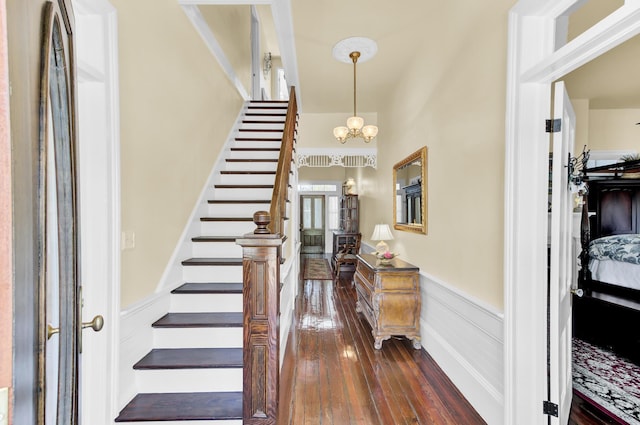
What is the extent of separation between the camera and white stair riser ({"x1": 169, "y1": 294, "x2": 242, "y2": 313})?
7.82ft

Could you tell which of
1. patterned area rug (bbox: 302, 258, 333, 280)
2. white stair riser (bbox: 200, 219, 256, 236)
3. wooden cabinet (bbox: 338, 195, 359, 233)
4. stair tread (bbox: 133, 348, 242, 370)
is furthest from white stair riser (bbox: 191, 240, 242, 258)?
wooden cabinet (bbox: 338, 195, 359, 233)

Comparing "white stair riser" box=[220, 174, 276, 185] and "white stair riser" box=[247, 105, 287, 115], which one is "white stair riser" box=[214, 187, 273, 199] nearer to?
"white stair riser" box=[220, 174, 276, 185]

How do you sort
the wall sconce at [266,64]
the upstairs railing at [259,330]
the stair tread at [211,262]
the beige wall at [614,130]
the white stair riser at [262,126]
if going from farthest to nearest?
the wall sconce at [266,64]
the white stair riser at [262,126]
the beige wall at [614,130]
the stair tread at [211,262]
the upstairs railing at [259,330]

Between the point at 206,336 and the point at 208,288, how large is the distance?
16.8 inches

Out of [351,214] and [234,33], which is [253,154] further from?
[351,214]

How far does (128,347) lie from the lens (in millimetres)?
1847

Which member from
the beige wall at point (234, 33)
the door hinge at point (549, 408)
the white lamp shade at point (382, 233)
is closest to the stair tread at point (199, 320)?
the door hinge at point (549, 408)

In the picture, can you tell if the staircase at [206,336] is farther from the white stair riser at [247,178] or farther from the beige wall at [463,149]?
the beige wall at [463,149]

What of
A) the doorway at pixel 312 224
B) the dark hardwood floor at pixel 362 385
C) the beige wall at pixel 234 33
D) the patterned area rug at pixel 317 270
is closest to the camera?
the dark hardwood floor at pixel 362 385

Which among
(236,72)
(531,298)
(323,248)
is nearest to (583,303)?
(531,298)

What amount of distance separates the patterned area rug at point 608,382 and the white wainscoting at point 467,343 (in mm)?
865

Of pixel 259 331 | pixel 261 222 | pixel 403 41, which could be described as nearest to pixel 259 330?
pixel 259 331

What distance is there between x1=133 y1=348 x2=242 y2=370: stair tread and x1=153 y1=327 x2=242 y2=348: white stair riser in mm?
28

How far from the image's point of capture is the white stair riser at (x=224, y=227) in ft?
10.2
